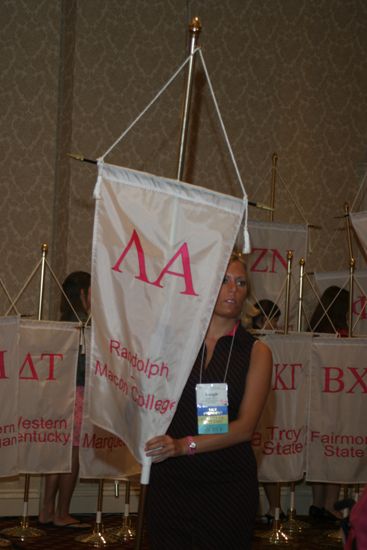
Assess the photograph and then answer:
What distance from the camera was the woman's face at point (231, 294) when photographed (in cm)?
285

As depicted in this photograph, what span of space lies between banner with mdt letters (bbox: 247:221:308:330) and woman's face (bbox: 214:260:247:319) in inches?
141

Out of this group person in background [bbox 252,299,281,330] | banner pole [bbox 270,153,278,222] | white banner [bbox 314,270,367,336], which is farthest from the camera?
banner pole [bbox 270,153,278,222]

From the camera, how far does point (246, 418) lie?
275cm

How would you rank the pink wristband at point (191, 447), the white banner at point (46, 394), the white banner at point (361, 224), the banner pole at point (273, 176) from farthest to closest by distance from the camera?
1. the banner pole at point (273, 176)
2. the white banner at point (361, 224)
3. the white banner at point (46, 394)
4. the pink wristband at point (191, 447)

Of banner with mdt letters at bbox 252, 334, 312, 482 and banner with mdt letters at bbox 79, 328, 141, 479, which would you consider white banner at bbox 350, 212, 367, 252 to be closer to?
banner with mdt letters at bbox 252, 334, 312, 482

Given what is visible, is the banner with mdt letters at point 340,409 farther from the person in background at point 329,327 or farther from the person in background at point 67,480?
the person in background at point 67,480

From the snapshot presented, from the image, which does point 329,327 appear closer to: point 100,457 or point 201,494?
point 100,457

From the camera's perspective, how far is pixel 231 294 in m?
2.85

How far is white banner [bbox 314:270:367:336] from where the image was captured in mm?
6297

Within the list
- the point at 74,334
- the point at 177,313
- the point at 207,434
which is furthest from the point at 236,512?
the point at 74,334

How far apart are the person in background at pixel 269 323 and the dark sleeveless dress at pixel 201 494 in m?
2.98

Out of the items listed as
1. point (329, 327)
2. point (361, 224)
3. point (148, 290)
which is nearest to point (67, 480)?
point (329, 327)

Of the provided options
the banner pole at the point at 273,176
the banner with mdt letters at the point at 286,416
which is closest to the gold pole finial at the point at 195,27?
the banner with mdt letters at the point at 286,416

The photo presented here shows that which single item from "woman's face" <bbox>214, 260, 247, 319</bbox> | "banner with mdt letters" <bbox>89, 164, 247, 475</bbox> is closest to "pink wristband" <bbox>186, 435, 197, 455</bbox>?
"banner with mdt letters" <bbox>89, 164, 247, 475</bbox>
